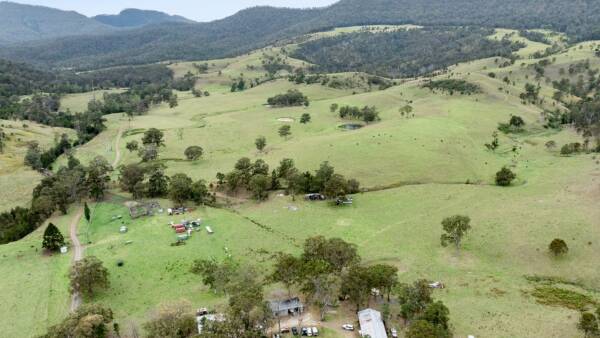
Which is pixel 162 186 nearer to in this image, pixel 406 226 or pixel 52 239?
pixel 52 239

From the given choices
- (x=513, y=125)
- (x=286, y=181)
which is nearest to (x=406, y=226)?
(x=286, y=181)

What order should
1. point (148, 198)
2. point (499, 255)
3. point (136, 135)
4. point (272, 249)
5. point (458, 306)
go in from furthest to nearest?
point (136, 135), point (148, 198), point (272, 249), point (499, 255), point (458, 306)

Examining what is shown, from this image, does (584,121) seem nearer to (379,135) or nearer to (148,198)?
(379,135)

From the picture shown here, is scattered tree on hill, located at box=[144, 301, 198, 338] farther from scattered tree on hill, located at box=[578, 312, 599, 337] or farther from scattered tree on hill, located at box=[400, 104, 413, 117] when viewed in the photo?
scattered tree on hill, located at box=[400, 104, 413, 117]

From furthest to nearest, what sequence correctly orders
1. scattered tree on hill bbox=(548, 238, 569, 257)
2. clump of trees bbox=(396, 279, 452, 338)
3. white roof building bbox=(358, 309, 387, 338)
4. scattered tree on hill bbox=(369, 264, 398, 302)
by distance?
scattered tree on hill bbox=(548, 238, 569, 257), scattered tree on hill bbox=(369, 264, 398, 302), white roof building bbox=(358, 309, 387, 338), clump of trees bbox=(396, 279, 452, 338)

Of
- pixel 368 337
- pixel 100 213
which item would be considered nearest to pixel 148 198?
pixel 100 213

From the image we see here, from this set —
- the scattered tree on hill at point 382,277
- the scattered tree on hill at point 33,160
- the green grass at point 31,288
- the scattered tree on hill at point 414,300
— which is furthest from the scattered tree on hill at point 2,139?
the scattered tree on hill at point 414,300

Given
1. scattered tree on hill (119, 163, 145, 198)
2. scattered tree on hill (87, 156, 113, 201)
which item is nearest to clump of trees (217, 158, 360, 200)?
scattered tree on hill (119, 163, 145, 198)
